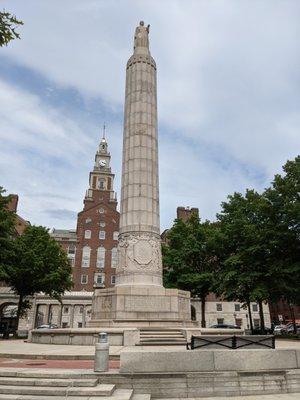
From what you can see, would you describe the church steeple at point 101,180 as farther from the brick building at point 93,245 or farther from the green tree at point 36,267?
the green tree at point 36,267

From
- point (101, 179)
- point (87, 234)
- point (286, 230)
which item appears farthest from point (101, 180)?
point (286, 230)

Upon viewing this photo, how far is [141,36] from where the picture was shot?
2847 cm

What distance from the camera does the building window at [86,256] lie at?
73500mm

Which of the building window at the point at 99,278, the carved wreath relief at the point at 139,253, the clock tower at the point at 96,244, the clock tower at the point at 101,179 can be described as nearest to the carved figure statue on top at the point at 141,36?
the carved wreath relief at the point at 139,253

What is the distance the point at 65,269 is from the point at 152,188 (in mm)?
20146

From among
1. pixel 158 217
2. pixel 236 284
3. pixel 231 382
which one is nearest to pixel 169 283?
pixel 236 284

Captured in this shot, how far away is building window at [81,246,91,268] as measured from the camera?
73.5 metres

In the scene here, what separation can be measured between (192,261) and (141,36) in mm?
24487

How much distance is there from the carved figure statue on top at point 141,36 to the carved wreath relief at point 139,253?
1549 centimetres

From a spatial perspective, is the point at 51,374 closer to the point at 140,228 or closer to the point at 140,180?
the point at 140,228

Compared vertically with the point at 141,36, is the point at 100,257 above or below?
below

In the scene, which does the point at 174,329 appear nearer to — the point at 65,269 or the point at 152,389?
the point at 152,389

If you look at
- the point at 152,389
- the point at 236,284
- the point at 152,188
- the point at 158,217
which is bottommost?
the point at 152,389

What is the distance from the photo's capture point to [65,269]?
39750mm
